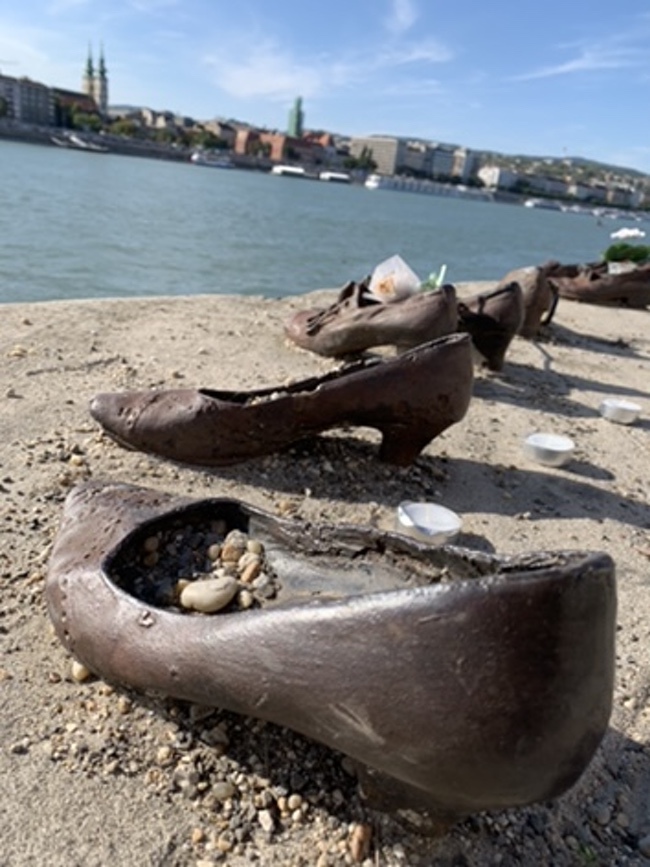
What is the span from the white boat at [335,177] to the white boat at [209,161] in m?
11.2

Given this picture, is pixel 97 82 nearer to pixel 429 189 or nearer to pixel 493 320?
pixel 429 189

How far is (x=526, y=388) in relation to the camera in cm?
440

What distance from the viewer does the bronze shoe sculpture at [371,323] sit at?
147 inches

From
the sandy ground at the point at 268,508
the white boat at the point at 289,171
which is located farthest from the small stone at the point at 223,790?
the white boat at the point at 289,171

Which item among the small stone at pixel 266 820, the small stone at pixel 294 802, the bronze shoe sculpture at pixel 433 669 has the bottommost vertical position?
the small stone at pixel 266 820

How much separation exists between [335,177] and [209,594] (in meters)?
80.5

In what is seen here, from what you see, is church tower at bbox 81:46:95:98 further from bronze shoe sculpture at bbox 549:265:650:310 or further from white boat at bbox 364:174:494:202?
bronze shoe sculpture at bbox 549:265:650:310

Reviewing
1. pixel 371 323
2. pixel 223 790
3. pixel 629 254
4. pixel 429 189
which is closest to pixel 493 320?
pixel 371 323

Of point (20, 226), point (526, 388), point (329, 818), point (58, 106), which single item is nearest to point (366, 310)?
point (526, 388)

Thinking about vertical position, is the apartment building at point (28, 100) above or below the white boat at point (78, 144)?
above

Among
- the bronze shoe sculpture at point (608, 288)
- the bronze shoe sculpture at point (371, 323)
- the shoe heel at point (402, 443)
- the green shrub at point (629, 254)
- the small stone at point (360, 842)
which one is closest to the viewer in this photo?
the small stone at point (360, 842)

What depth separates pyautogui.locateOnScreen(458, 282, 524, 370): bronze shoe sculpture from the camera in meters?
4.40

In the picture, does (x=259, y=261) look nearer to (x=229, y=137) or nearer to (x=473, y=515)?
(x=473, y=515)

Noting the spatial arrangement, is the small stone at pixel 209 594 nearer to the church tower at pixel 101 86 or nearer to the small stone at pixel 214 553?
the small stone at pixel 214 553
